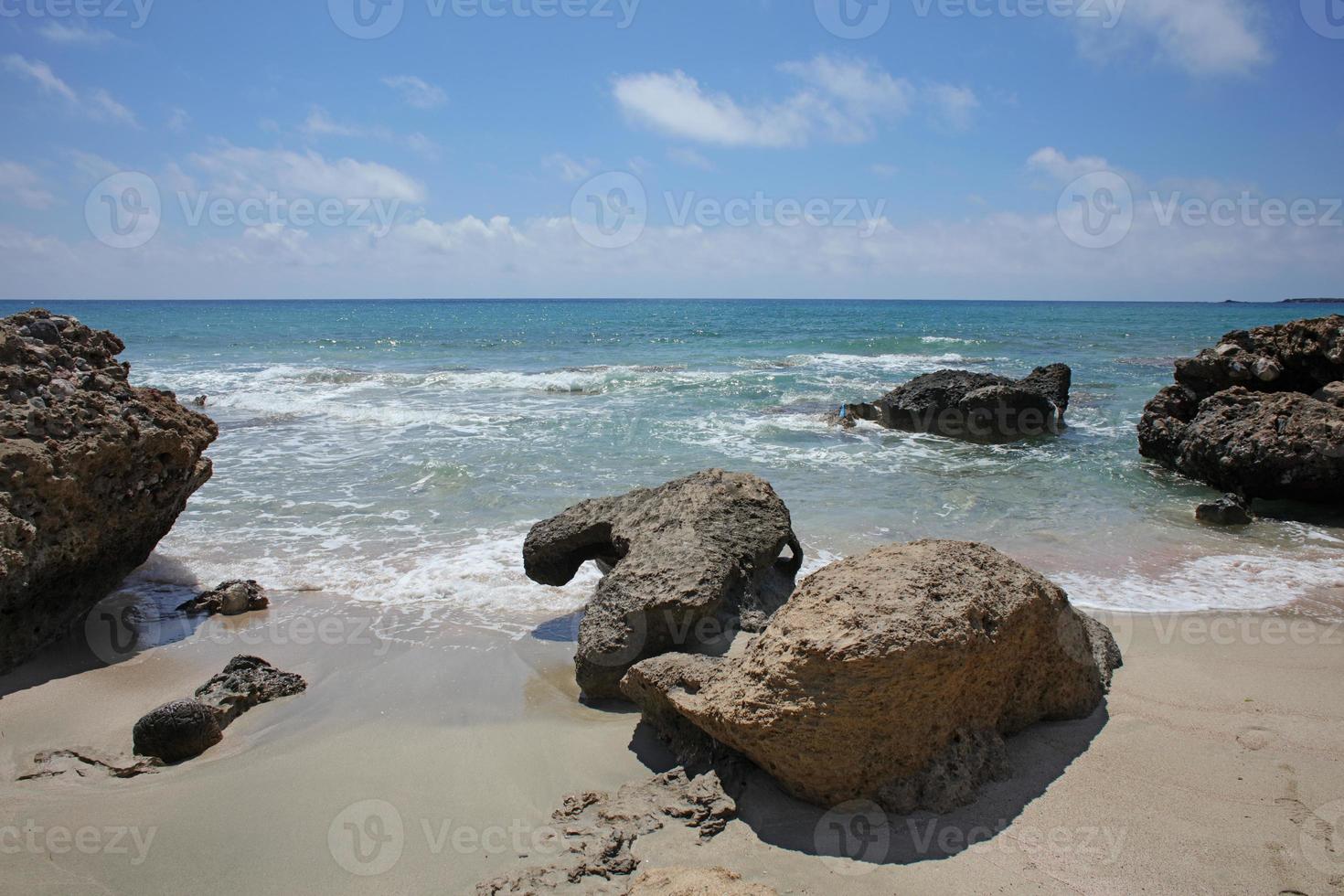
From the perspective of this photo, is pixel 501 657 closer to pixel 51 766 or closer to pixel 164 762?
pixel 164 762

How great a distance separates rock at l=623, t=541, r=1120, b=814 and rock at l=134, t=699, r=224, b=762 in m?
2.28

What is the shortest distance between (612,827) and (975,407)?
11438 mm

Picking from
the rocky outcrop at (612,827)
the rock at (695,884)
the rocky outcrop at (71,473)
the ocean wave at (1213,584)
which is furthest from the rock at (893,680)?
the rocky outcrop at (71,473)

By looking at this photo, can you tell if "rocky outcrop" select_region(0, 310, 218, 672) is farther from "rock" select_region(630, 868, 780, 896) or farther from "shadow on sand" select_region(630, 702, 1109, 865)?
"shadow on sand" select_region(630, 702, 1109, 865)

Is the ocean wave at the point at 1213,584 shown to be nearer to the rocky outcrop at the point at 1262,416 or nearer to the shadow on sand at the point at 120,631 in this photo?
the rocky outcrop at the point at 1262,416

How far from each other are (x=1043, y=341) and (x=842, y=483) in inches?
1200

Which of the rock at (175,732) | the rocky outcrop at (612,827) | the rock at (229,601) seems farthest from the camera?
the rock at (229,601)

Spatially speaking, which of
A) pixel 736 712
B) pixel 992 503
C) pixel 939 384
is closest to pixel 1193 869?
pixel 736 712

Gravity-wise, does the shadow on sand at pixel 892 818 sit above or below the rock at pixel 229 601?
above

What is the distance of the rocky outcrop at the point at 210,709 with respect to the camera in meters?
3.84

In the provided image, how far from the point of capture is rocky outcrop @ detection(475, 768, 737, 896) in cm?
279

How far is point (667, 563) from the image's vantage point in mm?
4551

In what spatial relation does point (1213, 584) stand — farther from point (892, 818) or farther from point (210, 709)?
point (210, 709)

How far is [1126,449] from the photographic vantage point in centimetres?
1200
